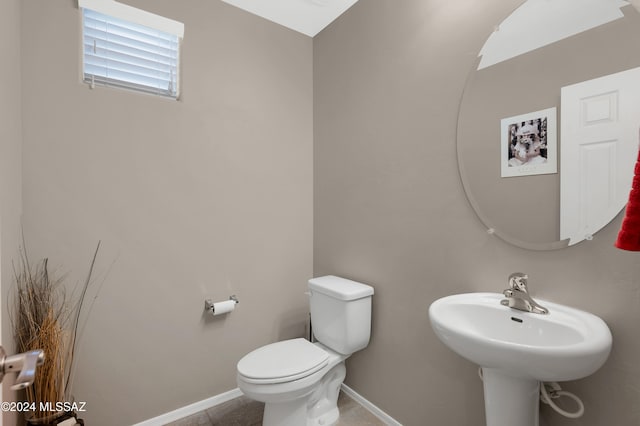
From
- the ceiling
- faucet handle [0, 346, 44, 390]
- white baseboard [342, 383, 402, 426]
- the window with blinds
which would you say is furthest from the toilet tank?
the ceiling

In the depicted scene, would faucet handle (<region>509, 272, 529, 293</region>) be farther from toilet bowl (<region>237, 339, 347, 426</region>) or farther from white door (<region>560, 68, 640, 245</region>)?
toilet bowl (<region>237, 339, 347, 426</region>)

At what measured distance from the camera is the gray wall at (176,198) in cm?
148

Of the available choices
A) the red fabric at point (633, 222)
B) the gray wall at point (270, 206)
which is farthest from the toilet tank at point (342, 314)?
the red fabric at point (633, 222)

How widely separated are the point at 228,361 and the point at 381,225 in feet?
4.29

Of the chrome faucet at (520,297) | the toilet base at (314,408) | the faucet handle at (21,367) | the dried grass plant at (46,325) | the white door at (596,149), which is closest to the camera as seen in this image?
the faucet handle at (21,367)

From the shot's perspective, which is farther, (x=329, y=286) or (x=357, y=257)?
(x=357, y=257)

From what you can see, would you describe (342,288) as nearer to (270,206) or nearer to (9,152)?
(270,206)

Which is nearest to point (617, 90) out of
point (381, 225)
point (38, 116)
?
point (381, 225)

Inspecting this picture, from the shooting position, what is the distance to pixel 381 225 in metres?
1.76

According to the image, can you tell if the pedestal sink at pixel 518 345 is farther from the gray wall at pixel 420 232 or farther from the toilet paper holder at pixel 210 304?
the toilet paper holder at pixel 210 304

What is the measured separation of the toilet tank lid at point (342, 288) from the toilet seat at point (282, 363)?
1.02 feet

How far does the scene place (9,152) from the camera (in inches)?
45.1

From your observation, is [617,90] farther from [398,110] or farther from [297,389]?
[297,389]

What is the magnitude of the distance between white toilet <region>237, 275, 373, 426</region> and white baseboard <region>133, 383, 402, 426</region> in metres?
0.21
